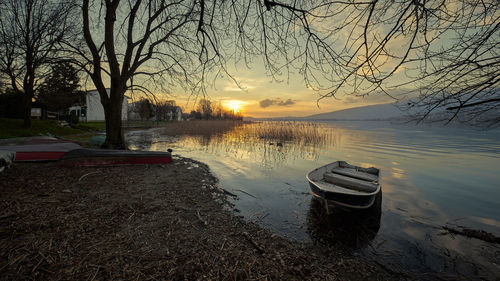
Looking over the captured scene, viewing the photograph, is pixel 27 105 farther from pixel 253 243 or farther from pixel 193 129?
pixel 253 243

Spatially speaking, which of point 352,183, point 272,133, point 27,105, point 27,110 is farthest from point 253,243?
point 27,110

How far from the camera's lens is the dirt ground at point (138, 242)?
2535 mm

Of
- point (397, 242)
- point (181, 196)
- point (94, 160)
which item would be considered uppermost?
point (94, 160)

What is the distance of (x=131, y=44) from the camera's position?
10.1 m

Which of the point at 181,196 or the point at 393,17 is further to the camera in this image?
the point at 181,196

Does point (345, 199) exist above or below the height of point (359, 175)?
below

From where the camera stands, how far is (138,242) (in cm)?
316

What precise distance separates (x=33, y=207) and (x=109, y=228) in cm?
184

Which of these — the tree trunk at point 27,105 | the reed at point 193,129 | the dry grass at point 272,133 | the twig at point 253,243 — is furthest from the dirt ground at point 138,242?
the reed at point 193,129

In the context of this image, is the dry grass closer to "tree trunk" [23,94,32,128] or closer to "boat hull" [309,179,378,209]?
"tree trunk" [23,94,32,128]

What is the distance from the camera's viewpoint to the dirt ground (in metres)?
2.54

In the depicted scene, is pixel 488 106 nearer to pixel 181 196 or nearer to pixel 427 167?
pixel 181 196

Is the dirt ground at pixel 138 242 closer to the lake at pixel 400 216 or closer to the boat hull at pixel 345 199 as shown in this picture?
the lake at pixel 400 216

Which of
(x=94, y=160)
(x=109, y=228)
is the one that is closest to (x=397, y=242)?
(x=109, y=228)
